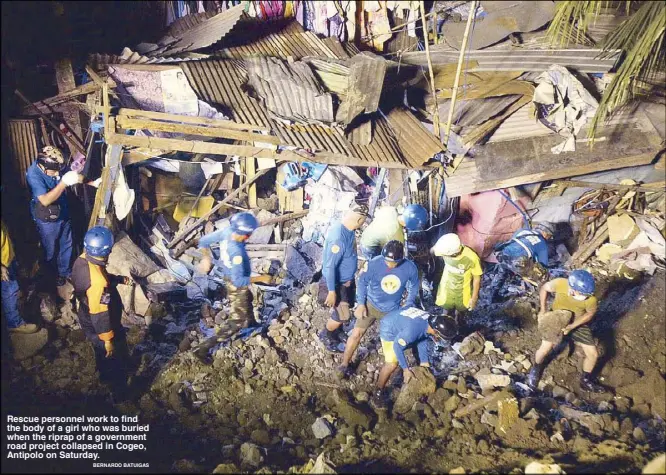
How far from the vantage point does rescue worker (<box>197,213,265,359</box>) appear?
6018 millimetres

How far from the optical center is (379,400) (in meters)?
A: 6.23

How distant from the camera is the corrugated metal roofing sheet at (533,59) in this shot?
8242 mm

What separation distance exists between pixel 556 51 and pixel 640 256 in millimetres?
4350

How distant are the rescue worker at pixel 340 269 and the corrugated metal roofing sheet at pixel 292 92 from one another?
5.90ft

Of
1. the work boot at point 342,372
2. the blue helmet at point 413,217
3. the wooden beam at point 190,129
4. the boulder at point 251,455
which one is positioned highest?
the wooden beam at point 190,129

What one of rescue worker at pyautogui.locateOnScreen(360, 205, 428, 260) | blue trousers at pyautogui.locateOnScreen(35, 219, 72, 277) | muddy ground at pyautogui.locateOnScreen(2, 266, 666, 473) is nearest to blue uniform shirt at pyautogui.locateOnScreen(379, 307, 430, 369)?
→ muddy ground at pyautogui.locateOnScreen(2, 266, 666, 473)

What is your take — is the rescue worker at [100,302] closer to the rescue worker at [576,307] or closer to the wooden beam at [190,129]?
the wooden beam at [190,129]

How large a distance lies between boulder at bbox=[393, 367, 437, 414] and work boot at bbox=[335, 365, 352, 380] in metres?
0.84

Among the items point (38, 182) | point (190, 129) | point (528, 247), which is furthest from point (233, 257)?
point (528, 247)

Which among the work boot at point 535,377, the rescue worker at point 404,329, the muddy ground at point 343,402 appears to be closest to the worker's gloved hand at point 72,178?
the muddy ground at point 343,402

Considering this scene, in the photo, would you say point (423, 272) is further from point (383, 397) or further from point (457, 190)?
point (383, 397)

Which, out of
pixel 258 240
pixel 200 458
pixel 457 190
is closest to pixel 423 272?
pixel 457 190

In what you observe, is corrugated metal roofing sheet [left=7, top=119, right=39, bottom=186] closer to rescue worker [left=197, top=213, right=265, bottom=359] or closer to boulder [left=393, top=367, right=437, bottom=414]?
rescue worker [left=197, top=213, right=265, bottom=359]

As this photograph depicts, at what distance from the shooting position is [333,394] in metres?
6.21
